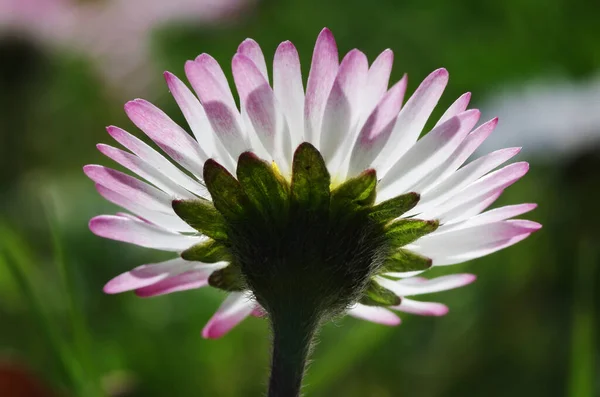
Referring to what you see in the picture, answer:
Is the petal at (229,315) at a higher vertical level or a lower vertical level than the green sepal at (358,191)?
lower

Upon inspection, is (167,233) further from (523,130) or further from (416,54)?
(416,54)

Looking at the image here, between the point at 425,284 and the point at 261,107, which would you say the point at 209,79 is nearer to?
the point at 261,107

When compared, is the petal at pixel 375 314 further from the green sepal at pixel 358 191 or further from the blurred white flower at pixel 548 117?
the blurred white flower at pixel 548 117

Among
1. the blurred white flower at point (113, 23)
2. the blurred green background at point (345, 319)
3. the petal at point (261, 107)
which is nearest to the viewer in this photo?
the petal at point (261, 107)

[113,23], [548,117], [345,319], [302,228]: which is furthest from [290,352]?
[113,23]

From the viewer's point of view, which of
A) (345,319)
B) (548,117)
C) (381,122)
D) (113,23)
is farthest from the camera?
(113,23)

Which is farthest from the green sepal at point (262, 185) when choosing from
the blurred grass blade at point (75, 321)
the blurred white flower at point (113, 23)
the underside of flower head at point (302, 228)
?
the blurred white flower at point (113, 23)

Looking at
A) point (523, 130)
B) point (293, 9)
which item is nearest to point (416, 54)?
point (293, 9)
